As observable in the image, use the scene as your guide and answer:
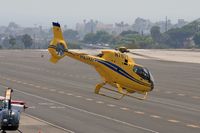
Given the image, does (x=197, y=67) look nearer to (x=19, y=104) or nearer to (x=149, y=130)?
(x=149, y=130)

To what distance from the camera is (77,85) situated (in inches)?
2511

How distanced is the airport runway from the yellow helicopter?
7.30ft

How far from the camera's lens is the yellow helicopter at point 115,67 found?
40.7 meters

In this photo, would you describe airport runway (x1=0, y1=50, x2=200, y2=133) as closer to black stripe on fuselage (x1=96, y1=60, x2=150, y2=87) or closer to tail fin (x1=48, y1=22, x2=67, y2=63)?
black stripe on fuselage (x1=96, y1=60, x2=150, y2=87)

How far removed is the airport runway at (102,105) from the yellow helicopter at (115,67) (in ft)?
7.30

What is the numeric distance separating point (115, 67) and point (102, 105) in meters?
6.93

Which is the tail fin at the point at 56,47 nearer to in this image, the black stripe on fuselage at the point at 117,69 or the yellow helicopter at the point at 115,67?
the yellow helicopter at the point at 115,67

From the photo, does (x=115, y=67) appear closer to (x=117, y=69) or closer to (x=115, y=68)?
(x=115, y=68)

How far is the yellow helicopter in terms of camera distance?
40656 mm

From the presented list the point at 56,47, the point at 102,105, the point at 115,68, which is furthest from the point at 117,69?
the point at 102,105

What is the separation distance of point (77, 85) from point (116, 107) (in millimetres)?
18527

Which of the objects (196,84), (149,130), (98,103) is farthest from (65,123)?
(196,84)

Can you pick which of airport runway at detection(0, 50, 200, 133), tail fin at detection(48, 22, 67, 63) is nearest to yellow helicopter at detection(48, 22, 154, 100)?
tail fin at detection(48, 22, 67, 63)

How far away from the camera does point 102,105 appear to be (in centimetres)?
4691
